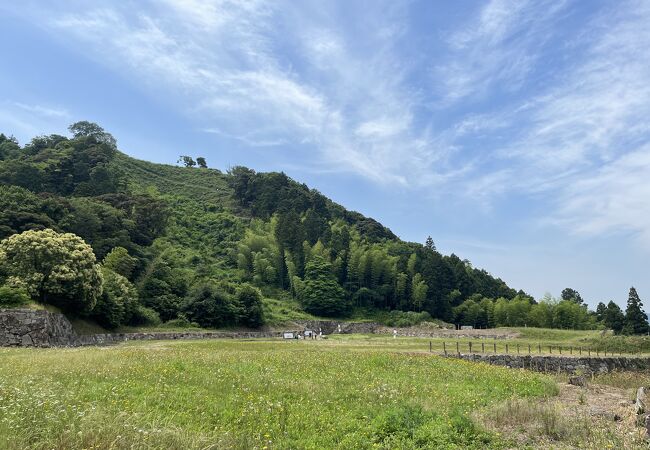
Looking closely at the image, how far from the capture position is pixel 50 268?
39.1m

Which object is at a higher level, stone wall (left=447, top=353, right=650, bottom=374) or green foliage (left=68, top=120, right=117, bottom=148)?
green foliage (left=68, top=120, right=117, bottom=148)

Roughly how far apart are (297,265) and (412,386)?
87.6 m

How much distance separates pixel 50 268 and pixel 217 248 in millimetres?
72928

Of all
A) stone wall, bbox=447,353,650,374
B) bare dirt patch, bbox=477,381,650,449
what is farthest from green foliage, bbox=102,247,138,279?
bare dirt patch, bbox=477,381,650,449

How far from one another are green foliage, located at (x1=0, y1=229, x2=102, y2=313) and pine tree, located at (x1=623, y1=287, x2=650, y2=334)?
222 feet

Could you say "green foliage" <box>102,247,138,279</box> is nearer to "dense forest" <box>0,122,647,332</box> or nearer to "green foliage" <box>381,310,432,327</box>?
"dense forest" <box>0,122,647,332</box>

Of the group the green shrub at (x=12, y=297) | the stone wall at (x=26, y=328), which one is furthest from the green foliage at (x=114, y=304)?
the stone wall at (x=26, y=328)

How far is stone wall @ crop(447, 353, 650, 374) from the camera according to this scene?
3275cm

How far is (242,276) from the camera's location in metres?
99.2

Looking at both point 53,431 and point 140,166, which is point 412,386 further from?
point 140,166

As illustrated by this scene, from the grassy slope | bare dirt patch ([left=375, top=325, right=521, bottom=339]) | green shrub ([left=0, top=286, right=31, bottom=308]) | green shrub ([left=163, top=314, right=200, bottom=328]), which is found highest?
the grassy slope

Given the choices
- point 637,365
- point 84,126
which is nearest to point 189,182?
point 84,126

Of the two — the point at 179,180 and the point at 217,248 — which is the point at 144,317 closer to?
the point at 217,248

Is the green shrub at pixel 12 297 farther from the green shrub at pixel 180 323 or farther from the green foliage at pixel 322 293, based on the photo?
the green foliage at pixel 322 293
